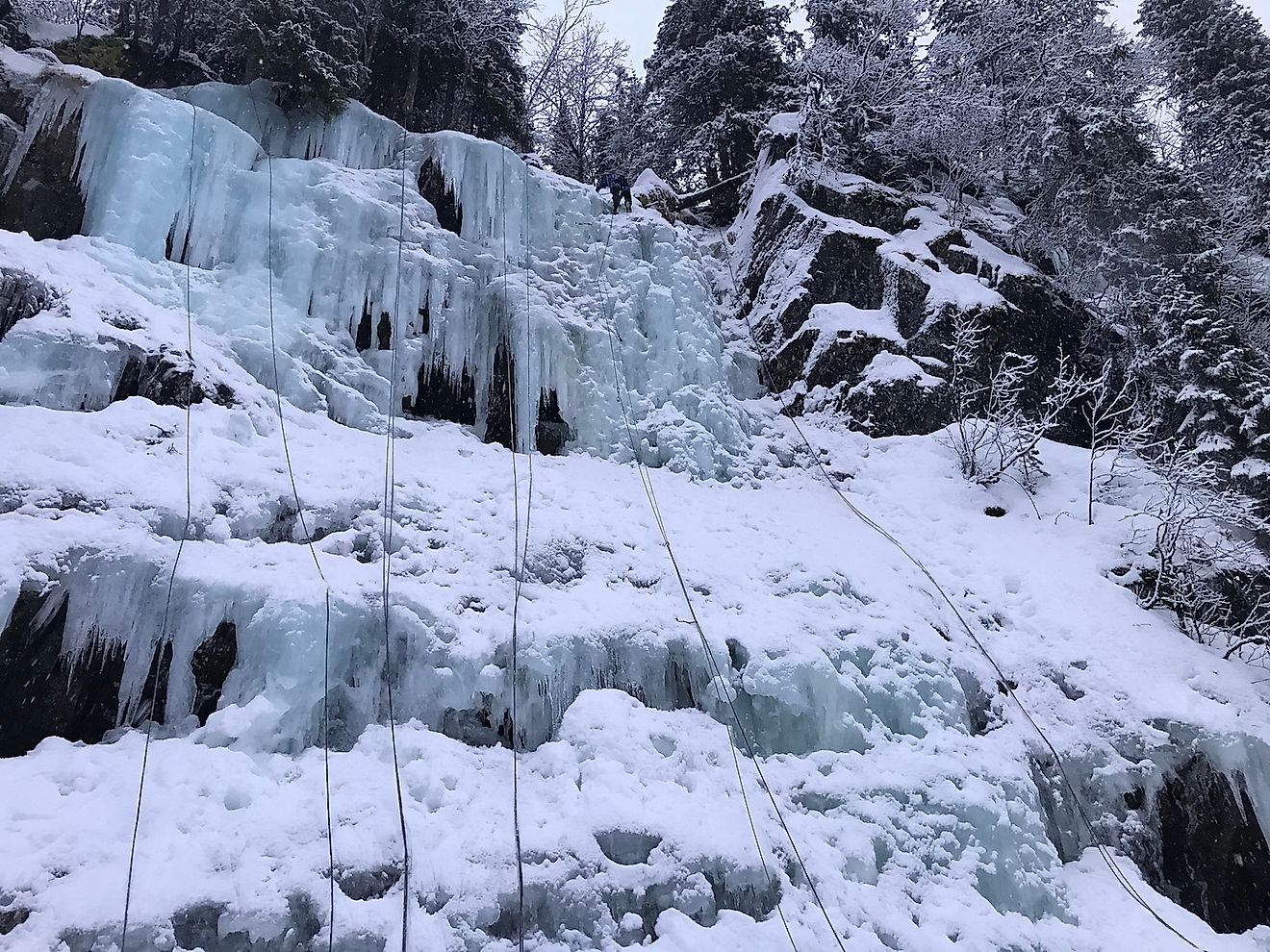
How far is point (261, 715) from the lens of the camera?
15.7 feet

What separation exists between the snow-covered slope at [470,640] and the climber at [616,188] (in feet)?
11.1

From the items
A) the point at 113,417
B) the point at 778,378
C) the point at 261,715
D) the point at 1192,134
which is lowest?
the point at 261,715

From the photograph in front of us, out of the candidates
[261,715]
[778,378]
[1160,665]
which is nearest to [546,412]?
[778,378]

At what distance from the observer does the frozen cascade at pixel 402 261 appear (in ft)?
28.4

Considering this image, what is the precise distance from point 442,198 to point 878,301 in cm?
766

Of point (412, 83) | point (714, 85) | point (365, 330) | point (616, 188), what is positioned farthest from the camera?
point (714, 85)

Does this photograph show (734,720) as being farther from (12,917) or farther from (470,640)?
(12,917)

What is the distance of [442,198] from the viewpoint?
1120 centimetres

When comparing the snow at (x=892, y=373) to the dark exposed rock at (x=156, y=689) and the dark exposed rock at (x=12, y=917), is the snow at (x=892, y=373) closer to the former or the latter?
the dark exposed rock at (x=156, y=689)

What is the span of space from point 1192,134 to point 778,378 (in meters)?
14.0

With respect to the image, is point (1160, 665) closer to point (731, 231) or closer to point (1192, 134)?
point (731, 231)

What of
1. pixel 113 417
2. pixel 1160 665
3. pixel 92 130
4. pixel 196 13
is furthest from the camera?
pixel 196 13

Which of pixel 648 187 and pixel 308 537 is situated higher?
pixel 648 187

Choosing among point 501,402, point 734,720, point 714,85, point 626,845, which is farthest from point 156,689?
point 714,85
